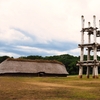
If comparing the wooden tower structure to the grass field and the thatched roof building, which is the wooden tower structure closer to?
the thatched roof building

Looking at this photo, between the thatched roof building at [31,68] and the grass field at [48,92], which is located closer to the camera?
the grass field at [48,92]

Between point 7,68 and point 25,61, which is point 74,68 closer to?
point 25,61

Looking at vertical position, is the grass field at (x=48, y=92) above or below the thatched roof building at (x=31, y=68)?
below

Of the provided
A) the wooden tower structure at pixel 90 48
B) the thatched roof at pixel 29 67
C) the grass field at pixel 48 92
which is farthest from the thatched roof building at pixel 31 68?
the grass field at pixel 48 92

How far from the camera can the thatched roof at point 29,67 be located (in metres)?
50.4

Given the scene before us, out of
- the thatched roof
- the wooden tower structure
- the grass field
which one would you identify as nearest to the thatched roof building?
the thatched roof

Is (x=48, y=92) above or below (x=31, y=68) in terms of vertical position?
below

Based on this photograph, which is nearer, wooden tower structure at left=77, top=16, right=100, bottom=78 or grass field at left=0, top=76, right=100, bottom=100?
grass field at left=0, top=76, right=100, bottom=100

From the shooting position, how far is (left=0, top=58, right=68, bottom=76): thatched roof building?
5025 cm

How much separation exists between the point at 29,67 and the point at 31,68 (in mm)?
517

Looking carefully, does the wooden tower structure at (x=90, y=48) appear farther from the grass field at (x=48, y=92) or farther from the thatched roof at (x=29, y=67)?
the grass field at (x=48, y=92)

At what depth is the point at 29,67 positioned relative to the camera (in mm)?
53188

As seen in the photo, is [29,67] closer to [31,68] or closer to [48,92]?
[31,68]

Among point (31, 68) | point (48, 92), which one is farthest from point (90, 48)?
point (48, 92)
